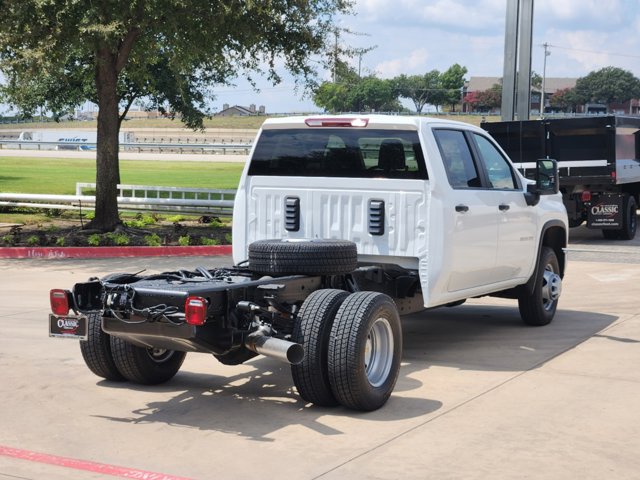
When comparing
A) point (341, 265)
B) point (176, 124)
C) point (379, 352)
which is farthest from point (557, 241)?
point (176, 124)

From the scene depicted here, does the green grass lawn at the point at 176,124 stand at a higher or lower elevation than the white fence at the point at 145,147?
higher

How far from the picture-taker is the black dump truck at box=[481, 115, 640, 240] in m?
19.0

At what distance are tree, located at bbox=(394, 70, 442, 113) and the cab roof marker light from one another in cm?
14100

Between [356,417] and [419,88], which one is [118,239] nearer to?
[356,417]

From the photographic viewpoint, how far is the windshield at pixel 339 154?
8.23 meters

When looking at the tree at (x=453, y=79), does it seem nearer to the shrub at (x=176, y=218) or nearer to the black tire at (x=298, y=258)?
the shrub at (x=176, y=218)

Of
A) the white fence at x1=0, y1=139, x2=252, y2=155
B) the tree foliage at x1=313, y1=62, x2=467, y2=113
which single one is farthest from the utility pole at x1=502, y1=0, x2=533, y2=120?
the tree foliage at x1=313, y1=62, x2=467, y2=113

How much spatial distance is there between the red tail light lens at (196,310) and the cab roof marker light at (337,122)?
262 cm

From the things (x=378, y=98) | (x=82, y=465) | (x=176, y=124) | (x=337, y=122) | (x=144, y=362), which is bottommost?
Result: (x=82, y=465)

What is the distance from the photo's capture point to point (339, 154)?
27.8 ft

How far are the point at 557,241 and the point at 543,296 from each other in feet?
2.59

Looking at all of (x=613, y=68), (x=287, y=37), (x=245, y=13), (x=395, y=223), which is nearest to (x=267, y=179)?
(x=395, y=223)

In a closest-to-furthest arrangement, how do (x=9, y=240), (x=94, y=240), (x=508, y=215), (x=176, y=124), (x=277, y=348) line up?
(x=277, y=348)
(x=508, y=215)
(x=94, y=240)
(x=9, y=240)
(x=176, y=124)

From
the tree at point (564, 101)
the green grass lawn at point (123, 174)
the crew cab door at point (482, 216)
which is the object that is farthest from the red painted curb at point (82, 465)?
the tree at point (564, 101)
